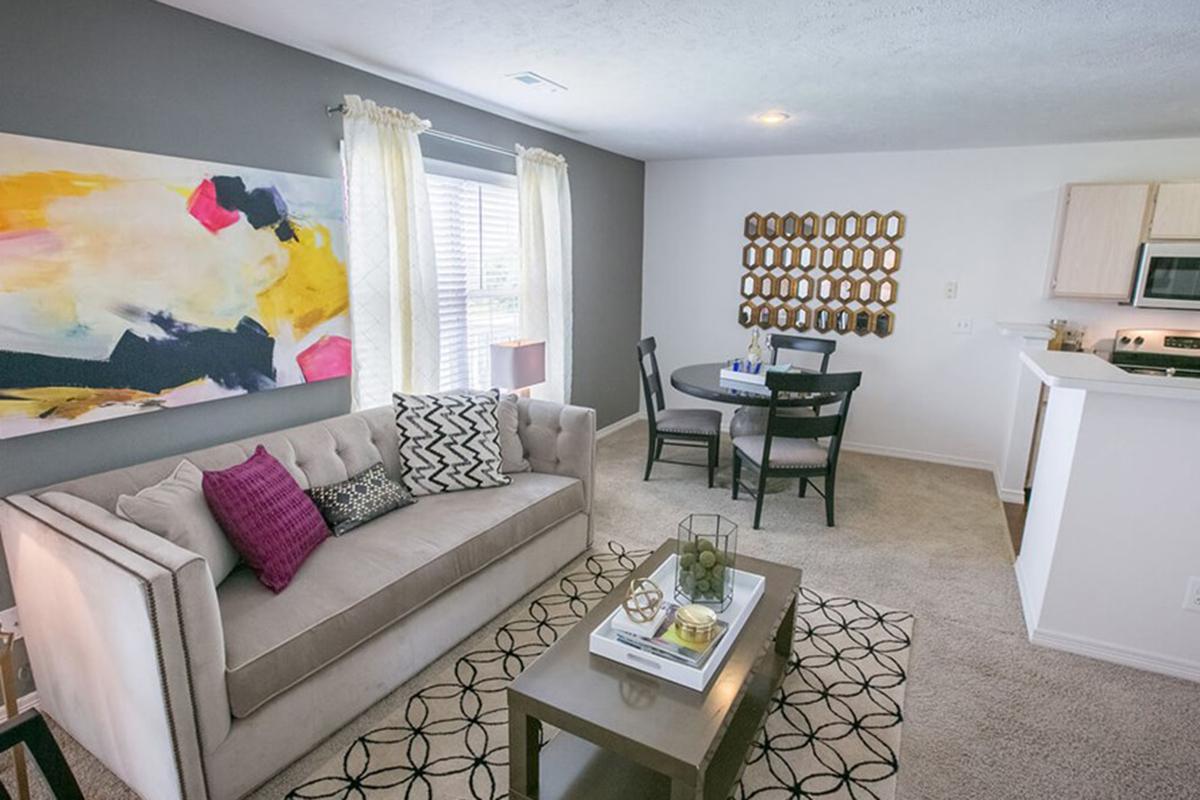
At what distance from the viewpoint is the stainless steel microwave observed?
12.5ft

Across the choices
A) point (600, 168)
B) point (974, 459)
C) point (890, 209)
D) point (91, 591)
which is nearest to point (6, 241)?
point (91, 591)

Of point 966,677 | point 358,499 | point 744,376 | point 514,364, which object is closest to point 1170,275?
point 744,376

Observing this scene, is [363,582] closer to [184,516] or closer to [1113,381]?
[184,516]

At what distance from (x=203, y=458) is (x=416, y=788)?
52.9 inches

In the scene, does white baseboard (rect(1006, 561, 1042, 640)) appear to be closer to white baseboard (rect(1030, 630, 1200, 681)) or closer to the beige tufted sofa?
white baseboard (rect(1030, 630, 1200, 681))

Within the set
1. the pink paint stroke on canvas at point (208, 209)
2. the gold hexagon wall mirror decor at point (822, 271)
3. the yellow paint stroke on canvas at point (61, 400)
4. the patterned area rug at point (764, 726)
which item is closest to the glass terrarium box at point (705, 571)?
the patterned area rug at point (764, 726)

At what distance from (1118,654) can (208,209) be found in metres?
3.87

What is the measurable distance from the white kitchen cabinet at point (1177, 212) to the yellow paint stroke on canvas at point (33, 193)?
17.6 feet

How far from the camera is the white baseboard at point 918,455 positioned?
4832 mm

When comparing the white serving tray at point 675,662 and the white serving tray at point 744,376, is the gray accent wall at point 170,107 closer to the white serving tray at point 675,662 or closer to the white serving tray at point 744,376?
the white serving tray at point 675,662

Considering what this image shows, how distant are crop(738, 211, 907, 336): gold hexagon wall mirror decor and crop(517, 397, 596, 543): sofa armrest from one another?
8.90ft

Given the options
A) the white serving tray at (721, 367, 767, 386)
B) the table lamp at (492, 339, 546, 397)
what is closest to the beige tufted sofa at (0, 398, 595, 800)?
the table lamp at (492, 339, 546, 397)

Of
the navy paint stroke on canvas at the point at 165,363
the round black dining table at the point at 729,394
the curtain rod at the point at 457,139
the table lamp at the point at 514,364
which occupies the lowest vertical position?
the round black dining table at the point at 729,394

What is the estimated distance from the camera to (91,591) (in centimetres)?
168
